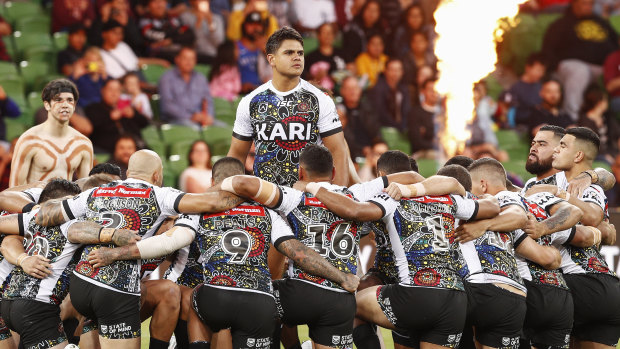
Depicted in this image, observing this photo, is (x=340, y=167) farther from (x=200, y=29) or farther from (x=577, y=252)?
(x=200, y=29)

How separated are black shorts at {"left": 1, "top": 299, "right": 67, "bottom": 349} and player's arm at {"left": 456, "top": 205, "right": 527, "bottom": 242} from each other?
321 centimetres

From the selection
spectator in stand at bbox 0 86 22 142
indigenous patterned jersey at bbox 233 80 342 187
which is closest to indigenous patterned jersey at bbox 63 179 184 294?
indigenous patterned jersey at bbox 233 80 342 187

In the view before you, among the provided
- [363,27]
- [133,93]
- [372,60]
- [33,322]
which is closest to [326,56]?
[372,60]

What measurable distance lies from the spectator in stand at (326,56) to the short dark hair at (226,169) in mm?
8224

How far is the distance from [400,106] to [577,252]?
7.86 metres

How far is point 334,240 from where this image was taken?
6.00 metres

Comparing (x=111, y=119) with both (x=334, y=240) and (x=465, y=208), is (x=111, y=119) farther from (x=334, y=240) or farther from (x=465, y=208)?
(x=465, y=208)

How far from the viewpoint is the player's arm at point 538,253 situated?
259 inches

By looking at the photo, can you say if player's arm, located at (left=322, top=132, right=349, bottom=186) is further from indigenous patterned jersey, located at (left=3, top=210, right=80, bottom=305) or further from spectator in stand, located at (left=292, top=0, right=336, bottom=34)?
spectator in stand, located at (left=292, top=0, right=336, bottom=34)

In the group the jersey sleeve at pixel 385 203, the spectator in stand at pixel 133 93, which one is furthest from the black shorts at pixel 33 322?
the spectator in stand at pixel 133 93

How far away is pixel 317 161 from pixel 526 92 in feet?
32.7

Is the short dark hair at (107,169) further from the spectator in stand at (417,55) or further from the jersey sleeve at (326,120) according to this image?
the spectator in stand at (417,55)

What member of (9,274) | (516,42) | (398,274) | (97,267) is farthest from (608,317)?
(516,42)

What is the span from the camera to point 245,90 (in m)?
14.5
